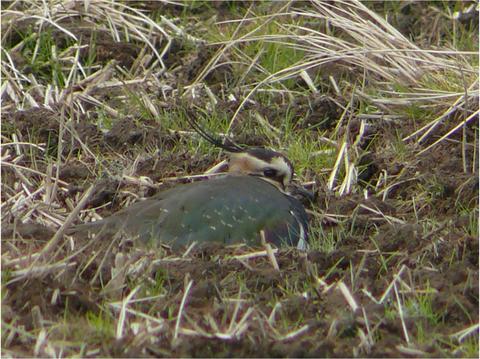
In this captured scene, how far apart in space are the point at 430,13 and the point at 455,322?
11.9 ft

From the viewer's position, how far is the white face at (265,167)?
5676mm

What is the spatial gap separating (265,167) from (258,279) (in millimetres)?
1261

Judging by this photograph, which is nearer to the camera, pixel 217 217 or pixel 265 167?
pixel 217 217

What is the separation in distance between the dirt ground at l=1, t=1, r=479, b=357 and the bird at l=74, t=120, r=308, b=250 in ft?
0.64

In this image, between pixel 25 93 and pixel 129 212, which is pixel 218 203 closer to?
pixel 129 212

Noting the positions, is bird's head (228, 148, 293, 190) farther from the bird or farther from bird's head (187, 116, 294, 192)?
the bird

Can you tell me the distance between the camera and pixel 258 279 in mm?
4527

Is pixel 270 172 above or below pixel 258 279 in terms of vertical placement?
below

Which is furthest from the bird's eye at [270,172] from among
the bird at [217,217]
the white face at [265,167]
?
the bird at [217,217]

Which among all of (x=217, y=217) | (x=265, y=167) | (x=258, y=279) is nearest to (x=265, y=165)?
(x=265, y=167)

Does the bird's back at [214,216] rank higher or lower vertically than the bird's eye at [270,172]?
higher

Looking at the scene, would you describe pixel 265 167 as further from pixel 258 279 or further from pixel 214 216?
pixel 258 279

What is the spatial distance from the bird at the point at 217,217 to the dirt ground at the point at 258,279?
195mm

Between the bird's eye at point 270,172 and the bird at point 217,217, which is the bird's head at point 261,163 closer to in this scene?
the bird's eye at point 270,172
